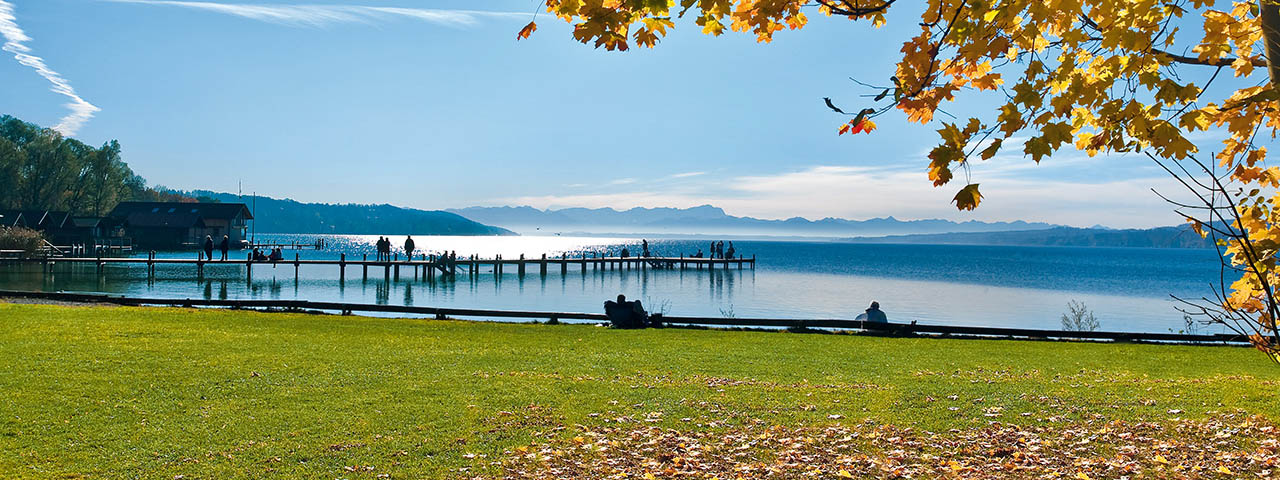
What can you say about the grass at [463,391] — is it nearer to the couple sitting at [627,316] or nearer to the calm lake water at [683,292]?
the couple sitting at [627,316]

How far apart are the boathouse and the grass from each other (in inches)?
2948

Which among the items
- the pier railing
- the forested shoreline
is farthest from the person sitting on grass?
the forested shoreline

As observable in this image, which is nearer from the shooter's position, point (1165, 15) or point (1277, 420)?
point (1165, 15)

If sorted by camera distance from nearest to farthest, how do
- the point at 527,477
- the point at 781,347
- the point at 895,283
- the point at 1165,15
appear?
the point at 1165,15 < the point at 527,477 < the point at 781,347 < the point at 895,283

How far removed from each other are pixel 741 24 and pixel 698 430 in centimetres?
464

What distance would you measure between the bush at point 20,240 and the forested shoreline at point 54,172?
26.7 meters

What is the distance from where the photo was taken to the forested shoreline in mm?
76500

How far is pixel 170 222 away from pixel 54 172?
1295cm

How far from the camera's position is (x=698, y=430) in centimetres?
778

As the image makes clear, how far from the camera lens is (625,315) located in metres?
18.5

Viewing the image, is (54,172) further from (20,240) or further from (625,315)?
(625,315)

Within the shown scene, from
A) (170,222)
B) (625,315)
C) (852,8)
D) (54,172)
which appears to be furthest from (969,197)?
(54,172)

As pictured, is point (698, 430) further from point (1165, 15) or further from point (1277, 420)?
point (1277, 420)

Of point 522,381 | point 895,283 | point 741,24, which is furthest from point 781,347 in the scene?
point 895,283
